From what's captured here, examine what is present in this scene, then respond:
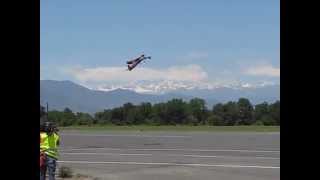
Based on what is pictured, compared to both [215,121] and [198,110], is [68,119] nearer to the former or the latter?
[198,110]

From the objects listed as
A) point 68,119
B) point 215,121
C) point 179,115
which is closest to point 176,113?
point 179,115

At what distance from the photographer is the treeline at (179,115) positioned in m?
61.6

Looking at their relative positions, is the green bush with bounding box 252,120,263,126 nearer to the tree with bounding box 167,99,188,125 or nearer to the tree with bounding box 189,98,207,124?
the tree with bounding box 189,98,207,124

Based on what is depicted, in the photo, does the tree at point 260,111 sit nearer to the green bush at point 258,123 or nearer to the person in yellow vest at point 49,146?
the green bush at point 258,123

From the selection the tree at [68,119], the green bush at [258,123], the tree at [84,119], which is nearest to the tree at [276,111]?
the green bush at [258,123]

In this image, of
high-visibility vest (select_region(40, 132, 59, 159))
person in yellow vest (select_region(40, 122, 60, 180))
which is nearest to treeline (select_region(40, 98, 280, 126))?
person in yellow vest (select_region(40, 122, 60, 180))

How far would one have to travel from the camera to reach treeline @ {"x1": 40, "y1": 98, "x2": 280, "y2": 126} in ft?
202

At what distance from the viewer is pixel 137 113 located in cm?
6506

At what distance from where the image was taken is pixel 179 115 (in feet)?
217

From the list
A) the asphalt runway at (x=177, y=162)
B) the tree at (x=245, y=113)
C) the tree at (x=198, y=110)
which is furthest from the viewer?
the tree at (x=198, y=110)
